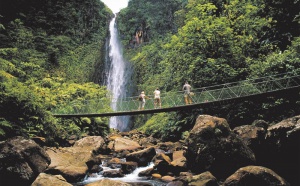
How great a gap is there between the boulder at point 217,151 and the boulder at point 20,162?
Result: 470 cm

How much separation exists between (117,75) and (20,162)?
26.0 metres

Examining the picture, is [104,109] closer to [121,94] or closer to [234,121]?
[234,121]

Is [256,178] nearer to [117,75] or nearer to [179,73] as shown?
[179,73]

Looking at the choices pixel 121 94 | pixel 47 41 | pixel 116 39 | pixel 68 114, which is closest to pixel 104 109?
pixel 68 114

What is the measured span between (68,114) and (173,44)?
7.68m

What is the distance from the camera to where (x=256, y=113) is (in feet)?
41.3

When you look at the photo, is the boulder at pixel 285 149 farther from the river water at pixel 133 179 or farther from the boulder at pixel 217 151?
the river water at pixel 133 179

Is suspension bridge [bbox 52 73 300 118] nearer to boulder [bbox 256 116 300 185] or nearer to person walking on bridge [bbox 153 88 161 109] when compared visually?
person walking on bridge [bbox 153 88 161 109]

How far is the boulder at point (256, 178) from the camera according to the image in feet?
21.0

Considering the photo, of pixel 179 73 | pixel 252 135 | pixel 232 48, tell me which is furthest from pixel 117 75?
pixel 252 135

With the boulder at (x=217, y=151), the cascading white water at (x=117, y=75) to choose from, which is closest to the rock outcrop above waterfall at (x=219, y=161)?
the boulder at (x=217, y=151)

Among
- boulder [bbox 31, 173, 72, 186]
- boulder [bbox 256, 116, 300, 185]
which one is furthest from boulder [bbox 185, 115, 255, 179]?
boulder [bbox 31, 173, 72, 186]

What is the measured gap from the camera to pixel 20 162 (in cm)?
760

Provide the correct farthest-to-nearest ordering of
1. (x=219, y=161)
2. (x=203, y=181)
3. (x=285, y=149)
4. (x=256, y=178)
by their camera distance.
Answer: (x=219, y=161) → (x=285, y=149) → (x=203, y=181) → (x=256, y=178)
